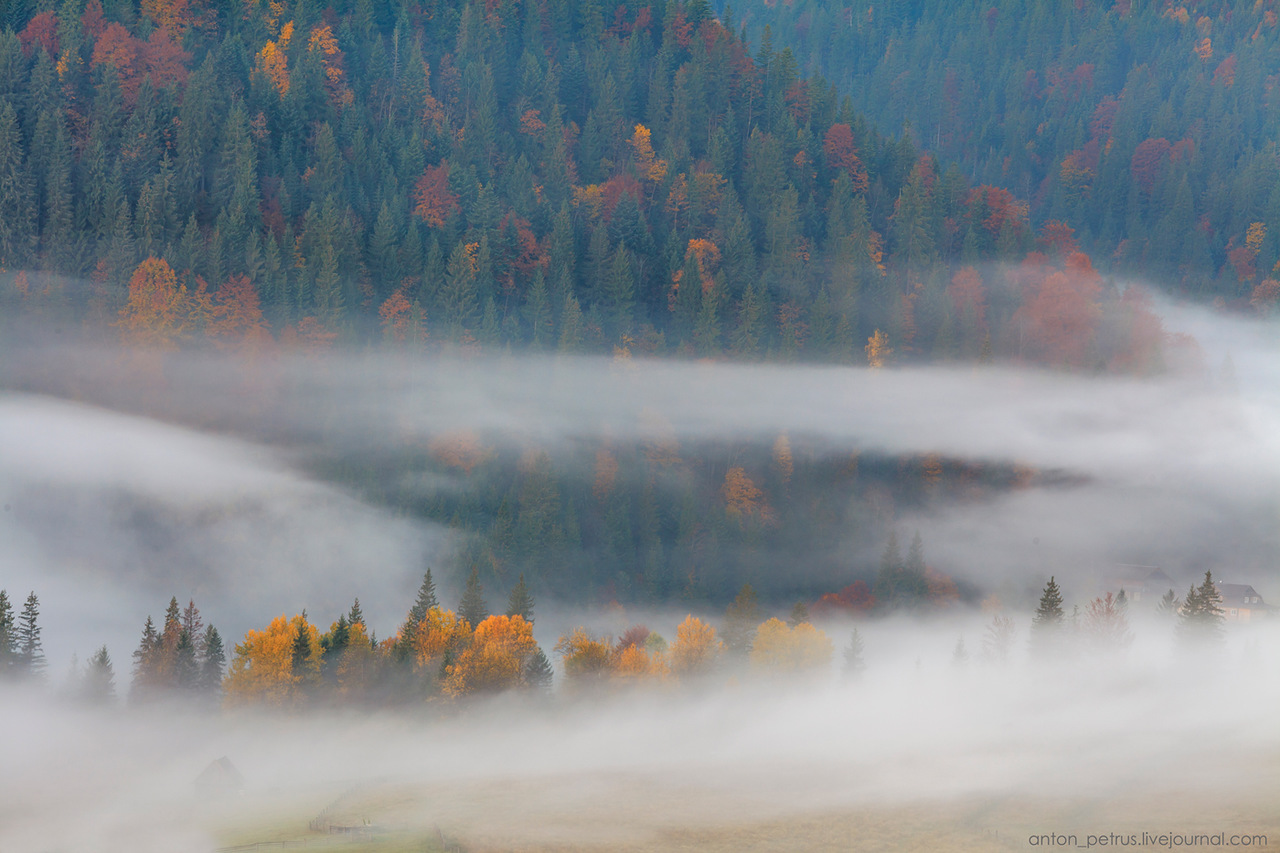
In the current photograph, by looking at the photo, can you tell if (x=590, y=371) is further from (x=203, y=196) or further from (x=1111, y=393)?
(x=1111, y=393)

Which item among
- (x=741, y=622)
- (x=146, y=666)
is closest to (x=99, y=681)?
(x=146, y=666)

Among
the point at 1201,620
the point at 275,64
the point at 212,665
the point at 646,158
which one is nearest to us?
the point at 212,665

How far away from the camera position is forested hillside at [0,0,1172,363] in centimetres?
13412

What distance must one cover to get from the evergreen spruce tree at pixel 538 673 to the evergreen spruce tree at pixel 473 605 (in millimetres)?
7092

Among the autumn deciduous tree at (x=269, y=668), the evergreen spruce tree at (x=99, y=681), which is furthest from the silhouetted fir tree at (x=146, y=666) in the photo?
the autumn deciduous tree at (x=269, y=668)

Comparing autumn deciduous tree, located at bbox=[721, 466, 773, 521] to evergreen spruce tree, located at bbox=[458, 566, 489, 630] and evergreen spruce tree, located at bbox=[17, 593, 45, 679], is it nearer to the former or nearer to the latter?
evergreen spruce tree, located at bbox=[458, 566, 489, 630]

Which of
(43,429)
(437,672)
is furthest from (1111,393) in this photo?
(43,429)

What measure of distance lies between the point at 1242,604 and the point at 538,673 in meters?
72.4

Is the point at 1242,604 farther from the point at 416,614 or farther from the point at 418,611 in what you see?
the point at 416,614

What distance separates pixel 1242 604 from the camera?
153000 mm

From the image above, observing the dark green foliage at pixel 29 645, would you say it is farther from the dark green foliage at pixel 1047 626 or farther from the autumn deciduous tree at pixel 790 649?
the dark green foliage at pixel 1047 626

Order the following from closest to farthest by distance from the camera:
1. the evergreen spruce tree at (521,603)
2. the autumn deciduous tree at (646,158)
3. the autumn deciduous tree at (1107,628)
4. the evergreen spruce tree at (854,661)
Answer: the autumn deciduous tree at (1107,628), the evergreen spruce tree at (521,603), the evergreen spruce tree at (854,661), the autumn deciduous tree at (646,158)

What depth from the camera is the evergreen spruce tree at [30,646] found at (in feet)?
363

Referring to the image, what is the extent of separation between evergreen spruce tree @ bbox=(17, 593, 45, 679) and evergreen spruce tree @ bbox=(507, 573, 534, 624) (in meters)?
35.0
